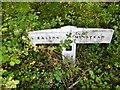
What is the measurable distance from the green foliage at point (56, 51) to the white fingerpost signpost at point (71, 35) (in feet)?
0.17

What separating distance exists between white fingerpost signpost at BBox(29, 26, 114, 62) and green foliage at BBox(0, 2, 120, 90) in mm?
51

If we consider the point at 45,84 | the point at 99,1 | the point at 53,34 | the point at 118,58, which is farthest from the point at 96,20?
the point at 45,84

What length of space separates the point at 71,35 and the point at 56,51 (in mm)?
243

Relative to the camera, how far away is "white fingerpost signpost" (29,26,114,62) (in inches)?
66.1

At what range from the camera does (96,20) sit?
201 centimetres

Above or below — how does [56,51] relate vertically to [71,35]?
below

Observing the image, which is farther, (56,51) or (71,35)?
(56,51)

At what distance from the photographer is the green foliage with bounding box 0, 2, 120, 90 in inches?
69.4

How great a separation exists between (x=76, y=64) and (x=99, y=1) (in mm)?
534

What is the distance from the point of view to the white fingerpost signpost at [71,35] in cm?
168

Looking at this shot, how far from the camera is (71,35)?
5.55ft

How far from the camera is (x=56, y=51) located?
189 cm

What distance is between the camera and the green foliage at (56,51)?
5.78 ft

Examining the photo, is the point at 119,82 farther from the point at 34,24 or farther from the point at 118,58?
the point at 34,24
